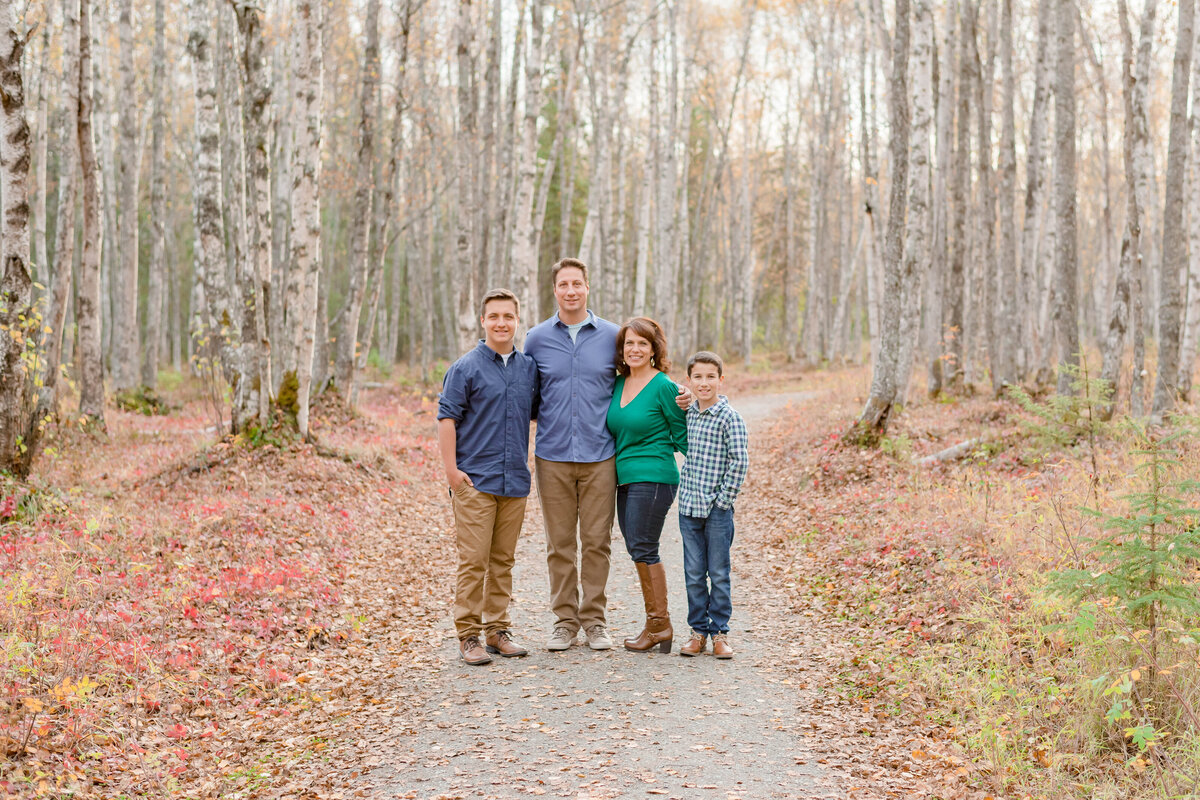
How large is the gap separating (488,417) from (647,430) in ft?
3.43

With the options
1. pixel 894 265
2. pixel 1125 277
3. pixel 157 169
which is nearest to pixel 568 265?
pixel 894 265

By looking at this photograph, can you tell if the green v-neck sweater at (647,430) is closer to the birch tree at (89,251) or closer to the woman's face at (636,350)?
the woman's face at (636,350)

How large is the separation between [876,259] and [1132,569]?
1332 cm

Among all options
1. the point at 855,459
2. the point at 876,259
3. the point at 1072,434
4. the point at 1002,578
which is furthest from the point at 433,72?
the point at 1002,578

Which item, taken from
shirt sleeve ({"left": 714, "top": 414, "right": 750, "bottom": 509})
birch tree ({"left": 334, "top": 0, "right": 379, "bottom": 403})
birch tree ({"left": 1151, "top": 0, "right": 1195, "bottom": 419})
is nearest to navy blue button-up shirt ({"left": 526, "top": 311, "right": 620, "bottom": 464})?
shirt sleeve ({"left": 714, "top": 414, "right": 750, "bottom": 509})

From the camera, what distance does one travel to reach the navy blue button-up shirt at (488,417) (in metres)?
5.39

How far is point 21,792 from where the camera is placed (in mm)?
3412

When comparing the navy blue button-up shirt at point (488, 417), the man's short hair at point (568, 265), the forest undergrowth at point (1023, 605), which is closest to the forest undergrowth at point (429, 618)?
the forest undergrowth at point (1023, 605)

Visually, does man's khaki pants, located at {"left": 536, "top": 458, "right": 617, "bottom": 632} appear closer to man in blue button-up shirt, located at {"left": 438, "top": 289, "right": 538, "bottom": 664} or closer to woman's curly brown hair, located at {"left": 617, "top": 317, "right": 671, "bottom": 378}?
man in blue button-up shirt, located at {"left": 438, "top": 289, "right": 538, "bottom": 664}

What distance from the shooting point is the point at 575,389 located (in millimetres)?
5480

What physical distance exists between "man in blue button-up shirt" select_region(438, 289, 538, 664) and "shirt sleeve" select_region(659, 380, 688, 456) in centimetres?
90

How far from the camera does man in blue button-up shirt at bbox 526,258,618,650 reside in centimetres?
546

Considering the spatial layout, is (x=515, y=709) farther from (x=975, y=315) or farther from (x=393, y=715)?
(x=975, y=315)

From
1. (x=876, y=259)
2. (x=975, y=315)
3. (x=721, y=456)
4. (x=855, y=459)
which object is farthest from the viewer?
(x=975, y=315)
